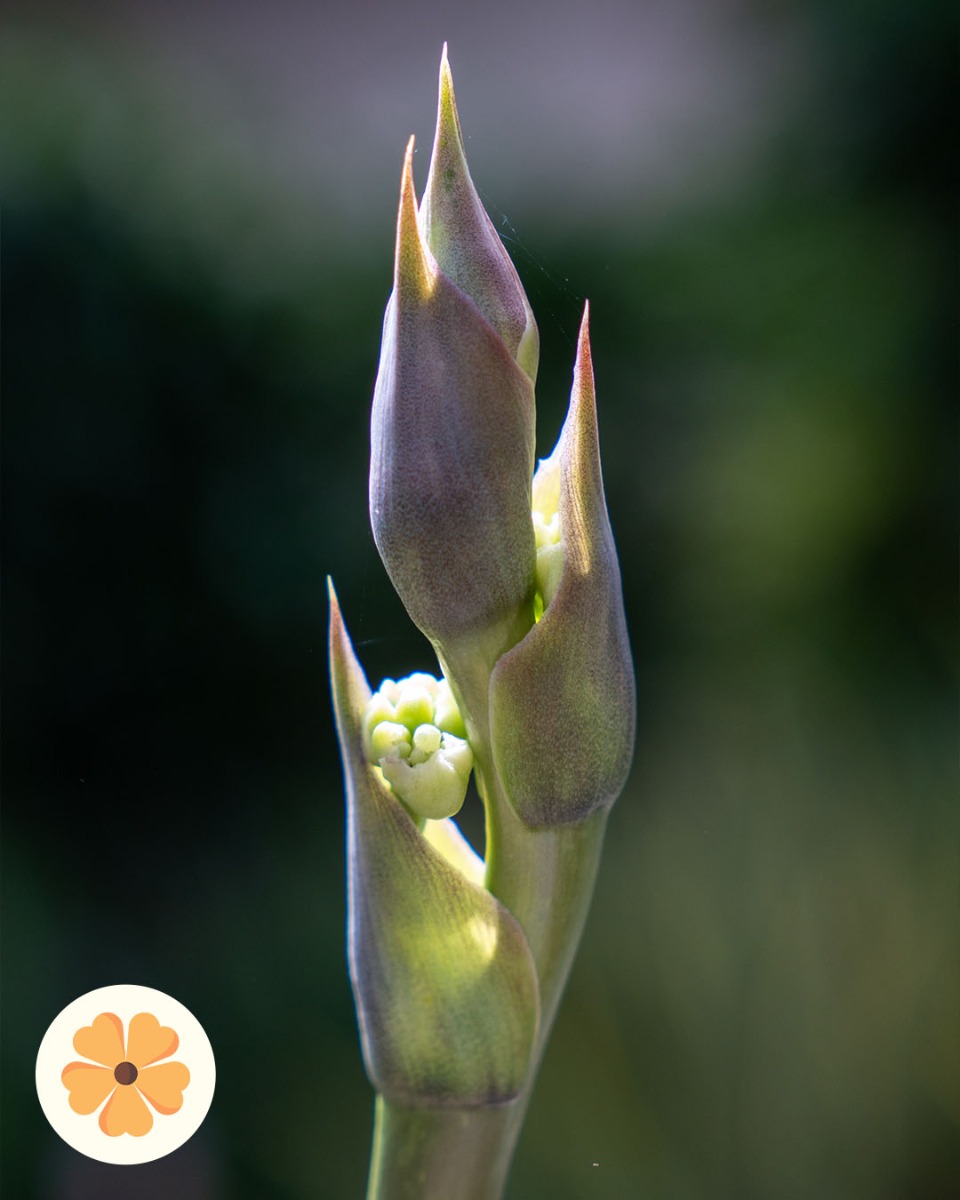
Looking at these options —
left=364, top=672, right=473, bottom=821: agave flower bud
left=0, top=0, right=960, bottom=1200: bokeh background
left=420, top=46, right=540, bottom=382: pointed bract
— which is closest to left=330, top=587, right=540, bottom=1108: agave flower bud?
left=364, top=672, right=473, bottom=821: agave flower bud

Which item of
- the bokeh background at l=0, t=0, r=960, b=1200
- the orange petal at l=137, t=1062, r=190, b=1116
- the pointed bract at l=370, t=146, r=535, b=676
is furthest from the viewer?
the bokeh background at l=0, t=0, r=960, b=1200

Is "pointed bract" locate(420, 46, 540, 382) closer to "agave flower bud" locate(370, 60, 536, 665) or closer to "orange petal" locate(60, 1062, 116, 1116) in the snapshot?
"agave flower bud" locate(370, 60, 536, 665)

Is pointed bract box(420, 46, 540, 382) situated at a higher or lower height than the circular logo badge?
higher

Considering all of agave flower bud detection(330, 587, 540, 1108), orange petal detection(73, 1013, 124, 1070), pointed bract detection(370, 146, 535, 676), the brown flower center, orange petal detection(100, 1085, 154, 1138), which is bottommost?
orange petal detection(100, 1085, 154, 1138)

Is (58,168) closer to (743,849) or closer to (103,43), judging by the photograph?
(103,43)

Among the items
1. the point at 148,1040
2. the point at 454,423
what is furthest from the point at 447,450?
the point at 148,1040

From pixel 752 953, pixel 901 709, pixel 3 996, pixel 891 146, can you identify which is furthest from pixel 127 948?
pixel 891 146

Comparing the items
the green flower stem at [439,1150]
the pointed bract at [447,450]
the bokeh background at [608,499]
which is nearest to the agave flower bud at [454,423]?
the pointed bract at [447,450]

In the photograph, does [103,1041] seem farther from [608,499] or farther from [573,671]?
[608,499]

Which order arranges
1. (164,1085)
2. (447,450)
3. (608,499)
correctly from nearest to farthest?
1. (447,450)
2. (164,1085)
3. (608,499)
